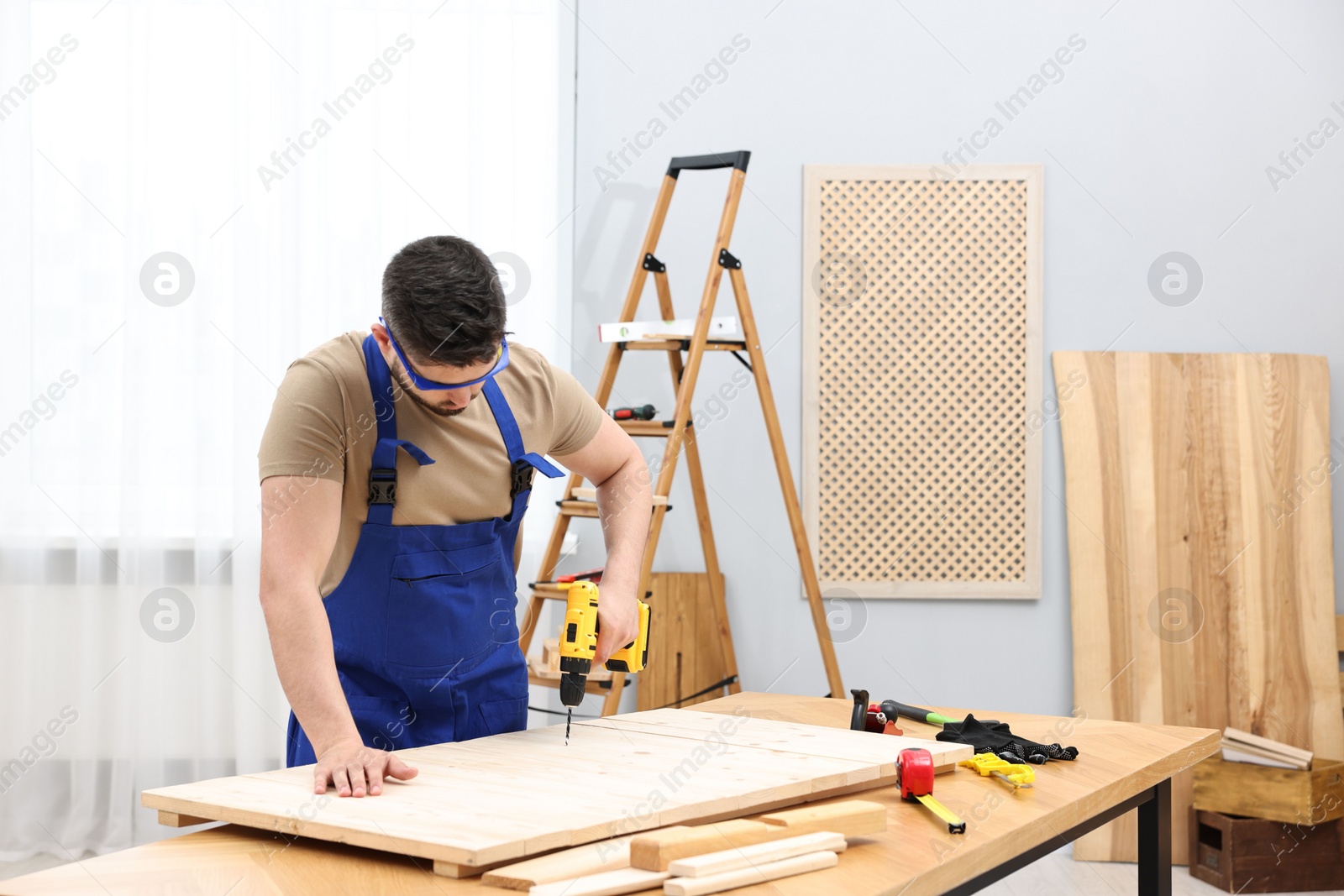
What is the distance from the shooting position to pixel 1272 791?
299 cm

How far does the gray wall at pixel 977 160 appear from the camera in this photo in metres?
3.48

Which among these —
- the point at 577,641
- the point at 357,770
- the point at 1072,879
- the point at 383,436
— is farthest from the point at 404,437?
the point at 1072,879

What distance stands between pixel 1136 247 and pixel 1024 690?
4.91 feet

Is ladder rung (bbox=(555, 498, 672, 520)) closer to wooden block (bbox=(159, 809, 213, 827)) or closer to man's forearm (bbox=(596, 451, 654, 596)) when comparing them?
man's forearm (bbox=(596, 451, 654, 596))

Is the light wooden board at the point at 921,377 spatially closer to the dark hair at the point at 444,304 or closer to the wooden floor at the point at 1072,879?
the wooden floor at the point at 1072,879

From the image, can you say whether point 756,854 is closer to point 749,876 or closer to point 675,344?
point 749,876

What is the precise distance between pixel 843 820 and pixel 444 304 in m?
0.80

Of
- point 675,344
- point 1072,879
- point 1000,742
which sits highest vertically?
point 675,344

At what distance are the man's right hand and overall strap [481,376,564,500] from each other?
0.52 metres

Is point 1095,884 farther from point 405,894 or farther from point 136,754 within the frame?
point 136,754

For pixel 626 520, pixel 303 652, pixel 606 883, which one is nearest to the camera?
pixel 606 883

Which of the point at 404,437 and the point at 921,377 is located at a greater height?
the point at 921,377

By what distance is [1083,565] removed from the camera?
3.39 m

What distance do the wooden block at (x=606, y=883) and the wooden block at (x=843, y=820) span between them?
0.19 meters
